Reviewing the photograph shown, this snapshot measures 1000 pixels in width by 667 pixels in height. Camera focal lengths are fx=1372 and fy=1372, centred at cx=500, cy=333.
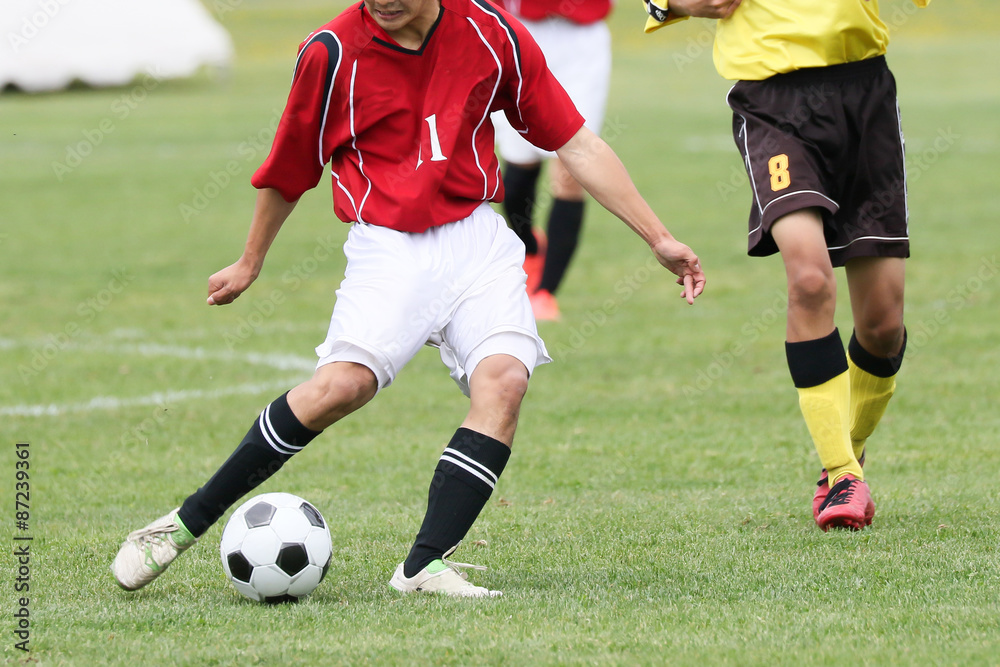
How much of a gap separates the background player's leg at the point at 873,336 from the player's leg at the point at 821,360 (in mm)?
233

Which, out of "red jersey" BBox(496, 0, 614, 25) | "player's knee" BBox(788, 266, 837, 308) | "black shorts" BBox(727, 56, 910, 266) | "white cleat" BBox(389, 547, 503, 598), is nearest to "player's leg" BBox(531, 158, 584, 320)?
"red jersey" BBox(496, 0, 614, 25)

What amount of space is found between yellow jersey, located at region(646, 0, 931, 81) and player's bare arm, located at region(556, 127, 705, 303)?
0.82 metres

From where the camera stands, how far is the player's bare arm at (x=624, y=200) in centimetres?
373

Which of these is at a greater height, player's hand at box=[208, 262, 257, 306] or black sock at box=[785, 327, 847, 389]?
player's hand at box=[208, 262, 257, 306]

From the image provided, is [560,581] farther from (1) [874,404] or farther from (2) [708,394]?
(2) [708,394]

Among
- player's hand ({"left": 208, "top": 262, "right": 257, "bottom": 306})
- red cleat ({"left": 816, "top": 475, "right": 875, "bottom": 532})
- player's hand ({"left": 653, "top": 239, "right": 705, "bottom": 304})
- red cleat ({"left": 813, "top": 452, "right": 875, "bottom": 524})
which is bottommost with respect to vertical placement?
red cleat ({"left": 813, "top": 452, "right": 875, "bottom": 524})

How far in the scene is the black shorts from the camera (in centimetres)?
433

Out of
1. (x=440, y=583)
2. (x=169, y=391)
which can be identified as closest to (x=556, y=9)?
(x=169, y=391)

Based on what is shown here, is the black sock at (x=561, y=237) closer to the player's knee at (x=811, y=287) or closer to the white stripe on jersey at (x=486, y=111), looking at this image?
the player's knee at (x=811, y=287)

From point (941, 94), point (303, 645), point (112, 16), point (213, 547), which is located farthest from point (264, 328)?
point (112, 16)

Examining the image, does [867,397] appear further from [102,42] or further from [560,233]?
[102,42]

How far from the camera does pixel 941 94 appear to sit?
25625 mm

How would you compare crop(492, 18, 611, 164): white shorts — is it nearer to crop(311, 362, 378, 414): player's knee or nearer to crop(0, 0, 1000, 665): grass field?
crop(0, 0, 1000, 665): grass field

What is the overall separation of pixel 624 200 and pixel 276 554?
4.40 ft
